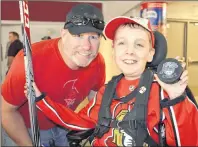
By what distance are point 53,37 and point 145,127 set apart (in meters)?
0.47

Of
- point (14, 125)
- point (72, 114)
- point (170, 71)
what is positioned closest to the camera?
point (170, 71)

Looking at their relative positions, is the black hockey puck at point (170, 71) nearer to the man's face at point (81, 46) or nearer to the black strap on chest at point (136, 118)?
the black strap on chest at point (136, 118)

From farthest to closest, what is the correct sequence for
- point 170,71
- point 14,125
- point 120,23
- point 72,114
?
point 14,125 → point 72,114 → point 120,23 → point 170,71

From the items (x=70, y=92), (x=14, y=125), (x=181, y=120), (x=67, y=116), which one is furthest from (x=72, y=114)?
(x=181, y=120)

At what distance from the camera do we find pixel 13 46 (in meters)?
1.00

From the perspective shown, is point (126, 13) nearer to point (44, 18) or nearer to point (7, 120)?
point (44, 18)

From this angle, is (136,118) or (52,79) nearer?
(136,118)

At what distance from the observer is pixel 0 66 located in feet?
3.11

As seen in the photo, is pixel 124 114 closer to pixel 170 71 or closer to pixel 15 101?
pixel 170 71

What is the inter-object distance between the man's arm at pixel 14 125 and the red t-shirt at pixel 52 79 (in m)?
0.02

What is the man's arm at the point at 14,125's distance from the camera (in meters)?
1.04

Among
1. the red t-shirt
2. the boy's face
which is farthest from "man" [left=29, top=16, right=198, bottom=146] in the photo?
the red t-shirt

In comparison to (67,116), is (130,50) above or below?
above

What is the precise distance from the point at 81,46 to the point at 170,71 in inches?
13.5
